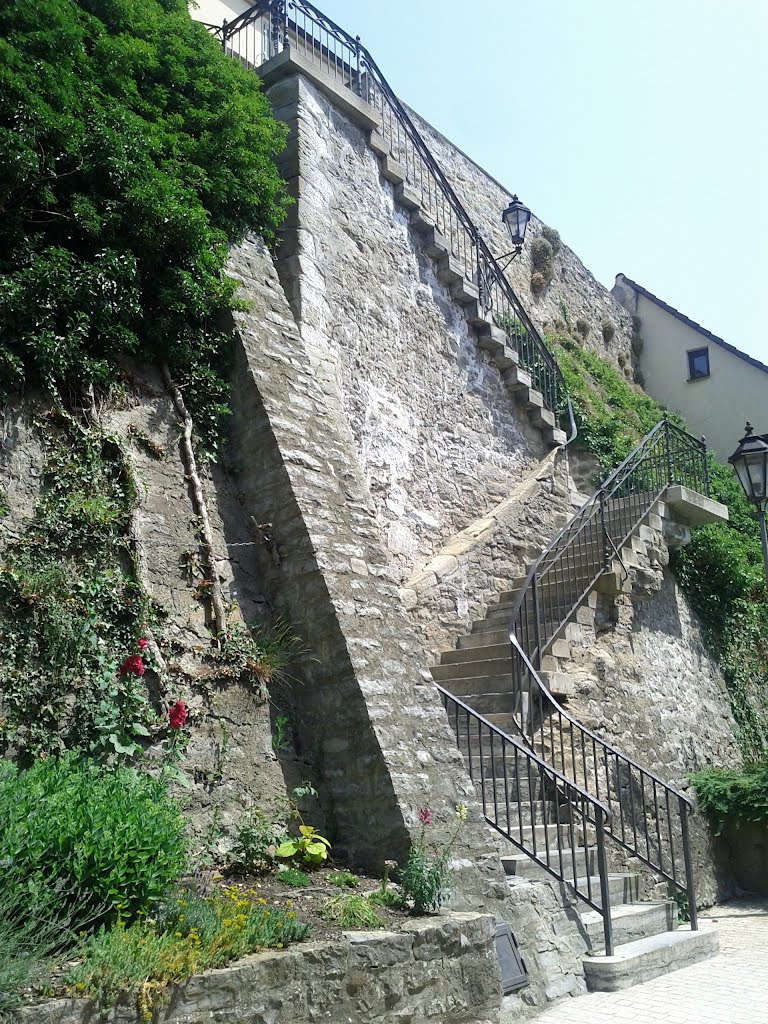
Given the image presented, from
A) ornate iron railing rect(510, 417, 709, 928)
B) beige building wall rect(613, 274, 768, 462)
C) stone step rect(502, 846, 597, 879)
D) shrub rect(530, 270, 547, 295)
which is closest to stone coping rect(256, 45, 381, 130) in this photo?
ornate iron railing rect(510, 417, 709, 928)

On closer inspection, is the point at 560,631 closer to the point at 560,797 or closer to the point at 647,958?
the point at 560,797

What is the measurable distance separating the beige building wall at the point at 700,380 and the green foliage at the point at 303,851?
1473 cm

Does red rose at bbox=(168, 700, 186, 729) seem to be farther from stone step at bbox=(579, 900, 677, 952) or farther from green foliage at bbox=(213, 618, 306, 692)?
stone step at bbox=(579, 900, 677, 952)

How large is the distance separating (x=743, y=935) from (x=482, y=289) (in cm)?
833

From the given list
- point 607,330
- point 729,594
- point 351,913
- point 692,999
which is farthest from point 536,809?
point 607,330

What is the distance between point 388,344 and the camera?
1030cm

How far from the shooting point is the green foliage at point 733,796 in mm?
9641

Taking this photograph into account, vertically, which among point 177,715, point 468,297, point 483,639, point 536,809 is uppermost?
point 468,297

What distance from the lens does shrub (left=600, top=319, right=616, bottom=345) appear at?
19611 mm

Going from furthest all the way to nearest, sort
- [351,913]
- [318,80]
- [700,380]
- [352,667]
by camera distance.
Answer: [700,380] → [318,80] → [352,667] → [351,913]

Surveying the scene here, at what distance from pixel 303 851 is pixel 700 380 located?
16193 millimetres

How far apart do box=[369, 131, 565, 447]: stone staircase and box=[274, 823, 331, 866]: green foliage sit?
790 cm

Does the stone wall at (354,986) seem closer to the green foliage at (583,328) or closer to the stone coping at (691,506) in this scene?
the stone coping at (691,506)

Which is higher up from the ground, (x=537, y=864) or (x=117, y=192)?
(x=117, y=192)
